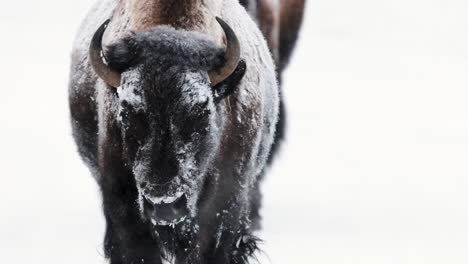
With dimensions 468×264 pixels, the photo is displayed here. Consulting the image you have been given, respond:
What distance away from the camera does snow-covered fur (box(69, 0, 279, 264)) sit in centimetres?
411

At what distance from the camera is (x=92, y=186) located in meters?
8.68

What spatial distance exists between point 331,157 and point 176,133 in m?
5.96

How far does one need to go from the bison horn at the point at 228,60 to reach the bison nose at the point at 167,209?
582 millimetres

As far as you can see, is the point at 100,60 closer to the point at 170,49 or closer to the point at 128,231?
the point at 170,49

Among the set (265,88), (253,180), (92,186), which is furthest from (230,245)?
(92,186)

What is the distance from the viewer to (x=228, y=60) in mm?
4297

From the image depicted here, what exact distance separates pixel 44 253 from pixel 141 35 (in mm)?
2688

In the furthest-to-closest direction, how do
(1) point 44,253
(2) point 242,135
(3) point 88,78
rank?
1. (1) point 44,253
2. (3) point 88,78
3. (2) point 242,135

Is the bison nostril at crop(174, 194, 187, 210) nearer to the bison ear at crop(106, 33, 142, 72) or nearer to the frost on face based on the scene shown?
the frost on face

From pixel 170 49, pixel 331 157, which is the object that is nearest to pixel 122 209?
pixel 170 49

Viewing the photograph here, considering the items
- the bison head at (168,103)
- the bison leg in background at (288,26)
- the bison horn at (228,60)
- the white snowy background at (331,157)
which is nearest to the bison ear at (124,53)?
the bison head at (168,103)

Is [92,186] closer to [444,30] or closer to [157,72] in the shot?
[157,72]

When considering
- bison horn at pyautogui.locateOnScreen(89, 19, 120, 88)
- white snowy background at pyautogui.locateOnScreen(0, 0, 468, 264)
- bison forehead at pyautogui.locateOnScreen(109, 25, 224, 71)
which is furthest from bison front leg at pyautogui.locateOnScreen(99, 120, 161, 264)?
white snowy background at pyautogui.locateOnScreen(0, 0, 468, 264)

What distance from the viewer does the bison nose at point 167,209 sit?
13.2ft
